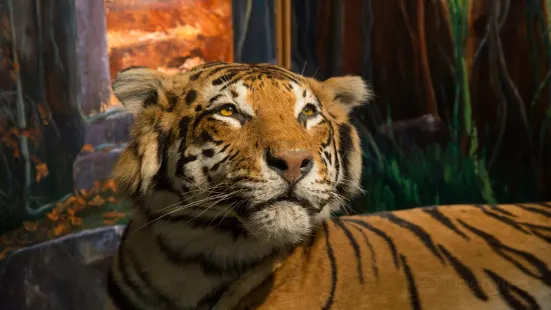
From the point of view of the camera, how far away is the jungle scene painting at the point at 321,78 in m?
1.12

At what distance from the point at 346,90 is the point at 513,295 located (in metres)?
0.51

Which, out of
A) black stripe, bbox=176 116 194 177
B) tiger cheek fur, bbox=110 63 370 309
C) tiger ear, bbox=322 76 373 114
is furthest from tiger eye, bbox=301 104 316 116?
black stripe, bbox=176 116 194 177

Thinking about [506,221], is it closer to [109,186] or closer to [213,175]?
[213,175]

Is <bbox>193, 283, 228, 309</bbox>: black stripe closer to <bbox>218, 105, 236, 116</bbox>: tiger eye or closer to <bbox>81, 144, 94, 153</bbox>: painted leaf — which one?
<bbox>218, 105, 236, 116</bbox>: tiger eye

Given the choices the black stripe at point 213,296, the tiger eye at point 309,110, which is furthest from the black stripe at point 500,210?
the black stripe at point 213,296

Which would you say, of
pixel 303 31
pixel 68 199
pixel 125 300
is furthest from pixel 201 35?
pixel 125 300

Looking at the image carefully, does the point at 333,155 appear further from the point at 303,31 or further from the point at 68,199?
the point at 68,199

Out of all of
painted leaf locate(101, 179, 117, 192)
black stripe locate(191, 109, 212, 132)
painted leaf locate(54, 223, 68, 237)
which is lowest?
painted leaf locate(54, 223, 68, 237)

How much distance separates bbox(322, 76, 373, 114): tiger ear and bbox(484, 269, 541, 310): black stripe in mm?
424

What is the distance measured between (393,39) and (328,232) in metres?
0.53

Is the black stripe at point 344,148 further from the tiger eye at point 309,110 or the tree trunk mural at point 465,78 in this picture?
the tree trunk mural at point 465,78

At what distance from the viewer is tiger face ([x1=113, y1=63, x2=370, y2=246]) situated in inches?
32.4

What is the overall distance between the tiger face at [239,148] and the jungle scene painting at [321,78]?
0.47 feet

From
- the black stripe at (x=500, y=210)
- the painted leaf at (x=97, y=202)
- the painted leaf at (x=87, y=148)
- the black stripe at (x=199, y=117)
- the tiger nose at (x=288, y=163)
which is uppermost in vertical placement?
the black stripe at (x=199, y=117)
